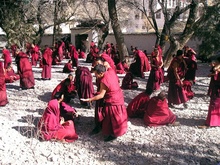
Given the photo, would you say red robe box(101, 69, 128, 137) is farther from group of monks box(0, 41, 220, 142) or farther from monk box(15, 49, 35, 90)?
monk box(15, 49, 35, 90)

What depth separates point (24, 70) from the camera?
Answer: 8.98 meters

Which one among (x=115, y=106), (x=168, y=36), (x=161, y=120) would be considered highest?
(x=168, y=36)

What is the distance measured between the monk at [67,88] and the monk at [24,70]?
6.76ft

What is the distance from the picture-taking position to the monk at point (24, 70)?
8.93 m

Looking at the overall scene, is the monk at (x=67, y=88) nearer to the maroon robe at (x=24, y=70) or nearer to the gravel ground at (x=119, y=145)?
the gravel ground at (x=119, y=145)

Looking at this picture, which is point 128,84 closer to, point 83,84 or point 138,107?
point 83,84

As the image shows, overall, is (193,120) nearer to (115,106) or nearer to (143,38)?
(115,106)

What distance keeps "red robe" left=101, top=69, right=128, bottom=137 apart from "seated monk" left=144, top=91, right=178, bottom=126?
0.80 meters

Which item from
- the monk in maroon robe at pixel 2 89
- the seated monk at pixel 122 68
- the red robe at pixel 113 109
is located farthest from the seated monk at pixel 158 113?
the seated monk at pixel 122 68

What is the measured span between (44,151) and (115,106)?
1383mm

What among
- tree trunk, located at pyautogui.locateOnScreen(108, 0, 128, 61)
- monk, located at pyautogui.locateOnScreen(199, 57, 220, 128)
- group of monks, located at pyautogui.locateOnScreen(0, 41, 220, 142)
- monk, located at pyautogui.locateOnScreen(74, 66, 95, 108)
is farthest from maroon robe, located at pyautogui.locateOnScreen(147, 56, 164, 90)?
tree trunk, located at pyautogui.locateOnScreen(108, 0, 128, 61)

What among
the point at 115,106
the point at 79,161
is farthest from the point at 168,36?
the point at 79,161

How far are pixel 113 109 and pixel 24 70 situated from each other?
4.51m

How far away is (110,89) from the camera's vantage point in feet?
17.0
